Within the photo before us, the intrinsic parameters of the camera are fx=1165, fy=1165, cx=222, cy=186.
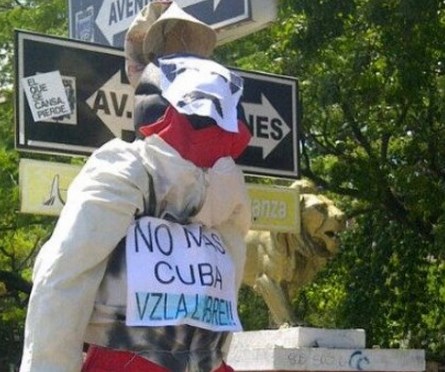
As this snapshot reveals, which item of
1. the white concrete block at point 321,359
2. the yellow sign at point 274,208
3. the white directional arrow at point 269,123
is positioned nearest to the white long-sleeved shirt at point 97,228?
the white directional arrow at point 269,123

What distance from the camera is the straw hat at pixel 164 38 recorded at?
395cm

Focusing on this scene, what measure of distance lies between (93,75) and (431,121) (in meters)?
6.79

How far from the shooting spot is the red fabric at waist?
3324mm

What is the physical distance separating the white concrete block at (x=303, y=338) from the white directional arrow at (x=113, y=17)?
2.03 m

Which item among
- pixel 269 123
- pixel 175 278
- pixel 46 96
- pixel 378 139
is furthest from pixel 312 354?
pixel 378 139

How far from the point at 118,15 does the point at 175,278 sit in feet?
13.7

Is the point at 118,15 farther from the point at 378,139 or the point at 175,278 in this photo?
the point at 378,139

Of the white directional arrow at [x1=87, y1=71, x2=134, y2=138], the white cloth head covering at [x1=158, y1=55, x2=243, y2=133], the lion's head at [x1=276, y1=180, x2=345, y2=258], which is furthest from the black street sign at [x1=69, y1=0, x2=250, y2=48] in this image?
the white cloth head covering at [x1=158, y1=55, x2=243, y2=133]

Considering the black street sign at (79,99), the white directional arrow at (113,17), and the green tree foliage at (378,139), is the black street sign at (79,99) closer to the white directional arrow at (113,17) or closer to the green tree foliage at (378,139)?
the white directional arrow at (113,17)

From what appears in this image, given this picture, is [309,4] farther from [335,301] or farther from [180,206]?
[335,301]

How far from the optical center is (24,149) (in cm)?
579

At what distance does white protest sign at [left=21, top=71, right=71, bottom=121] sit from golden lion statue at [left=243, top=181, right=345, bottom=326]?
3107mm

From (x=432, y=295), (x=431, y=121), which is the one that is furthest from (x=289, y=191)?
(x=432, y=295)

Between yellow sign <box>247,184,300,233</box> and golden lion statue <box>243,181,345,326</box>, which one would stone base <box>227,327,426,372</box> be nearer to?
yellow sign <box>247,184,300,233</box>
